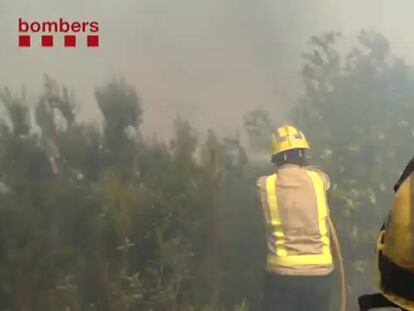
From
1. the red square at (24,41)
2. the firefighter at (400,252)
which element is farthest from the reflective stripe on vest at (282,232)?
the firefighter at (400,252)

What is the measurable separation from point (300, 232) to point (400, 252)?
71 cm

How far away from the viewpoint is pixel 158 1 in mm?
1370

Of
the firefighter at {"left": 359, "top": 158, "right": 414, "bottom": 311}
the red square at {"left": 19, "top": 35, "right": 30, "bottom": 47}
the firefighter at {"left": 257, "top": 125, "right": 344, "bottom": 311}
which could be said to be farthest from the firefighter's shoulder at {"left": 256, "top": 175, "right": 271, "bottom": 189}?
the firefighter at {"left": 359, "top": 158, "right": 414, "bottom": 311}

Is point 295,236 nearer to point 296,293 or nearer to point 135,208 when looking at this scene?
point 296,293

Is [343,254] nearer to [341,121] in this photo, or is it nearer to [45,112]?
[341,121]

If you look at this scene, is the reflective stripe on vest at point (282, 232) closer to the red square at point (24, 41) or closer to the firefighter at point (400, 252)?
the red square at point (24, 41)

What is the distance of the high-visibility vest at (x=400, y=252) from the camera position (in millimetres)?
619

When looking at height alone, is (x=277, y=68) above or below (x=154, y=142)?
above

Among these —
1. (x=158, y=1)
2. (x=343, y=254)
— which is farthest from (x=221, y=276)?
(x=158, y=1)

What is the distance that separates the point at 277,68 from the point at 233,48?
10cm

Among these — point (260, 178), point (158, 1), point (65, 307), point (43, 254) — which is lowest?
point (65, 307)

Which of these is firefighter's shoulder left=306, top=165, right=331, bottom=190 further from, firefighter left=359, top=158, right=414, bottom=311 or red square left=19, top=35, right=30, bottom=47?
firefighter left=359, top=158, right=414, bottom=311

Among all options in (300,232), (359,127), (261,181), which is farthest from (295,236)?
(359,127)

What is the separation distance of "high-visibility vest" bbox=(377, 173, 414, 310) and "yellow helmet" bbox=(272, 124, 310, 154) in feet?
2.38
